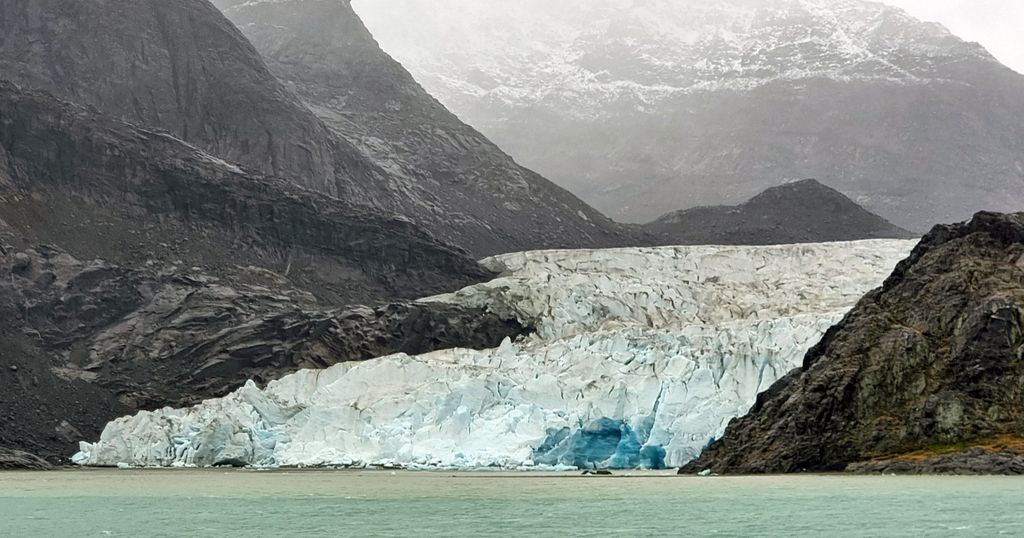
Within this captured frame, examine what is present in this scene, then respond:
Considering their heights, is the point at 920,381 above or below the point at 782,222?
below

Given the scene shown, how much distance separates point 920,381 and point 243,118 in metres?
102

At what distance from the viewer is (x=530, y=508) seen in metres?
43.2

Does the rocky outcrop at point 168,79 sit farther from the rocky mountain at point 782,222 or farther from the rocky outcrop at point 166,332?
the rocky outcrop at point 166,332

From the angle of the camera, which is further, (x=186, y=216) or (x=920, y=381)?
(x=186, y=216)

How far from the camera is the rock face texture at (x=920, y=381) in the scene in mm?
52031

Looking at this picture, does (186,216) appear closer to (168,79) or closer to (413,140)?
(168,79)

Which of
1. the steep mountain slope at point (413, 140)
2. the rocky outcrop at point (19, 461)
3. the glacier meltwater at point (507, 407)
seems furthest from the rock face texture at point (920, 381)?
the steep mountain slope at point (413, 140)

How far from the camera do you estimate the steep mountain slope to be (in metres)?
149

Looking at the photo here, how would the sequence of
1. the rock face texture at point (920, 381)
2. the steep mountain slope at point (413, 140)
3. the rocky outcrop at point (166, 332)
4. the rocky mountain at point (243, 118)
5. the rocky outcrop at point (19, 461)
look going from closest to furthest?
1. the rock face texture at point (920, 381)
2. the rocky outcrop at point (19, 461)
3. the rocky outcrop at point (166, 332)
4. the rocky mountain at point (243, 118)
5. the steep mountain slope at point (413, 140)

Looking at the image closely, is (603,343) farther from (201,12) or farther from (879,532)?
(201,12)

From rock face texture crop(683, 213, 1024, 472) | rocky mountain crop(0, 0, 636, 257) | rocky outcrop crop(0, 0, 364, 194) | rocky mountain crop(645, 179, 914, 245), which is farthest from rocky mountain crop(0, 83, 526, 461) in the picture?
rock face texture crop(683, 213, 1024, 472)

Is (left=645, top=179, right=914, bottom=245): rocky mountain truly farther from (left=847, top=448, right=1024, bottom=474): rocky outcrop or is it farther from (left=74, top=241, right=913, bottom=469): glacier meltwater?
(left=847, top=448, right=1024, bottom=474): rocky outcrop

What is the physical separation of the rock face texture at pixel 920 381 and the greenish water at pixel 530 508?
2925mm

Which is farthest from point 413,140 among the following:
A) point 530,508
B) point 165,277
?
point 530,508
